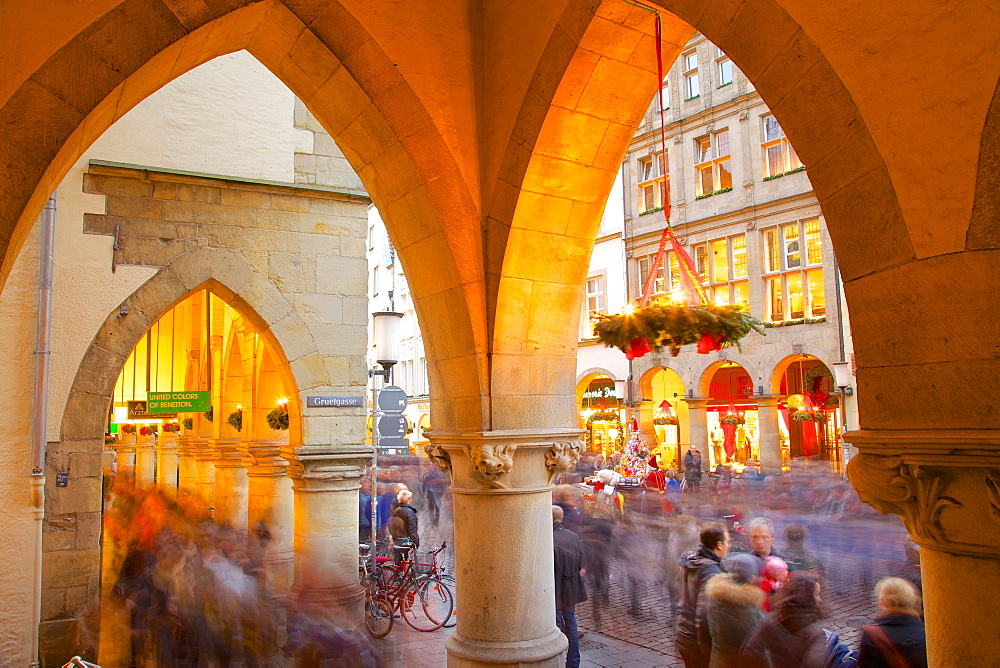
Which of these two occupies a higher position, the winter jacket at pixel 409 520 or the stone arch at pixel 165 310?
the stone arch at pixel 165 310

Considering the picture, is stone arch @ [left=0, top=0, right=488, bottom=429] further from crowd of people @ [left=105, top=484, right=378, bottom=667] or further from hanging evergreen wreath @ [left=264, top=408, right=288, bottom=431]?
hanging evergreen wreath @ [left=264, top=408, right=288, bottom=431]

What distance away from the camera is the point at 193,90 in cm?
800

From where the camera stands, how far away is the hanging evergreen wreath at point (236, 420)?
11.2 metres

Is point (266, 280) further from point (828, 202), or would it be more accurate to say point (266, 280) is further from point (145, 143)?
point (828, 202)

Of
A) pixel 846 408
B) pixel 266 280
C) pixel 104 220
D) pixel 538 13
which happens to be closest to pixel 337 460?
pixel 266 280

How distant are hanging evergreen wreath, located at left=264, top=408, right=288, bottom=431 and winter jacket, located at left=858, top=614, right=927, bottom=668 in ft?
24.0

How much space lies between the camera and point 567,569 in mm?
6172

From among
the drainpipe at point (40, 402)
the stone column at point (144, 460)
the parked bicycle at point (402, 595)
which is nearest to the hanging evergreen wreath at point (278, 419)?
the parked bicycle at point (402, 595)

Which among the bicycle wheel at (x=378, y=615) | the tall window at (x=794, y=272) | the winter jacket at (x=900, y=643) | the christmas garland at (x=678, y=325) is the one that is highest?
the tall window at (x=794, y=272)

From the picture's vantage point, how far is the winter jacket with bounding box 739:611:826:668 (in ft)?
12.6

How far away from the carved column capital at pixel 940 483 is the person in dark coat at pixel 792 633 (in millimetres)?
2076

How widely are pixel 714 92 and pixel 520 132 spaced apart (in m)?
16.3

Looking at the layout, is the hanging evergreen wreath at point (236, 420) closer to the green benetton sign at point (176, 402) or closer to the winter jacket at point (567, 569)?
the green benetton sign at point (176, 402)

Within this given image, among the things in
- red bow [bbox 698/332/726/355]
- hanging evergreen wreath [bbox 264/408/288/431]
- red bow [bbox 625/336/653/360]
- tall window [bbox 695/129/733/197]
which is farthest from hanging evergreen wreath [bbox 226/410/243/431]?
tall window [bbox 695/129/733/197]
